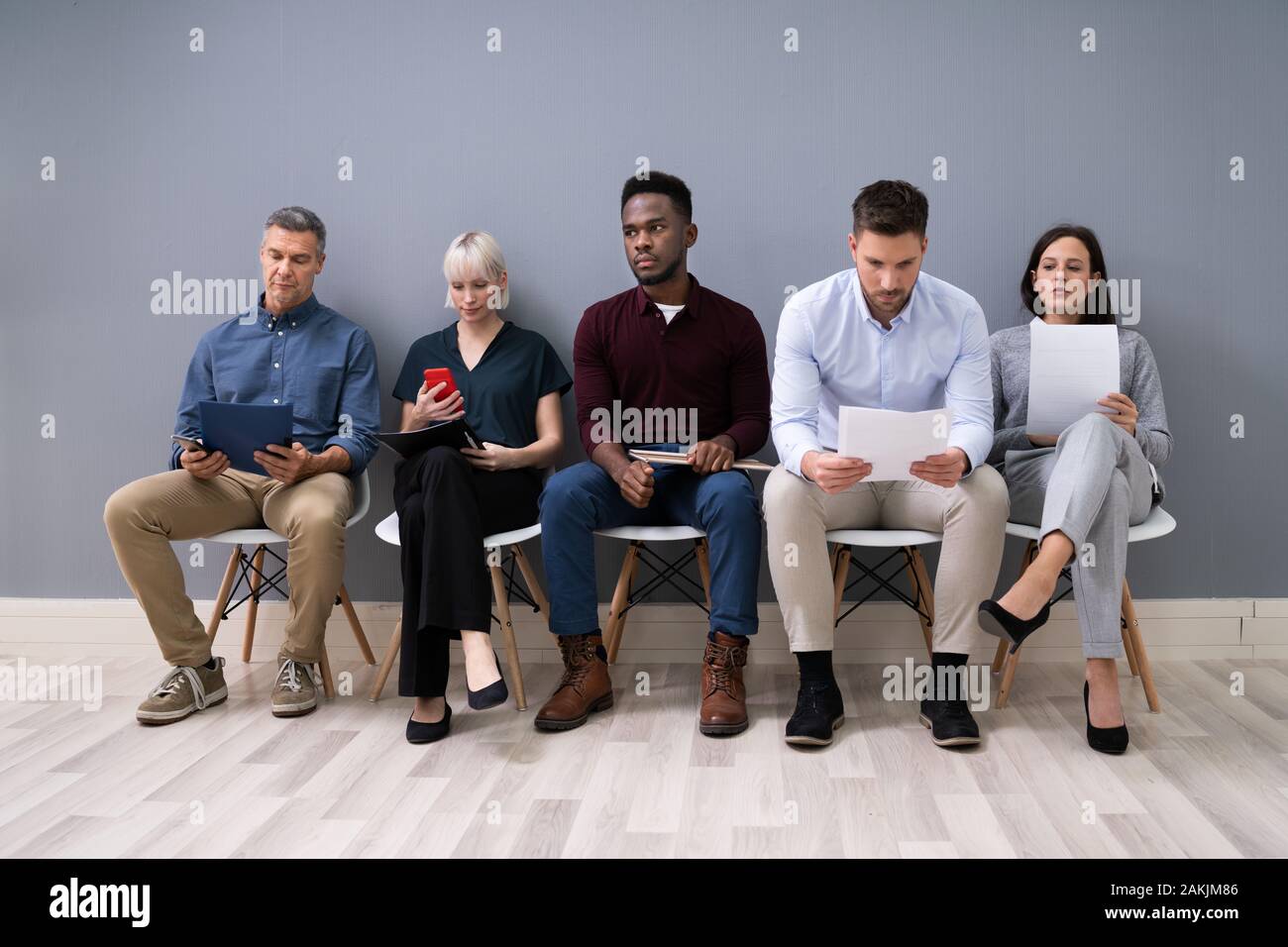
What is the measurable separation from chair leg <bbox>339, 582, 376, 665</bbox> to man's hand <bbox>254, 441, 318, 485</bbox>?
1.11 feet

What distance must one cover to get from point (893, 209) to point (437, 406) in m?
1.23

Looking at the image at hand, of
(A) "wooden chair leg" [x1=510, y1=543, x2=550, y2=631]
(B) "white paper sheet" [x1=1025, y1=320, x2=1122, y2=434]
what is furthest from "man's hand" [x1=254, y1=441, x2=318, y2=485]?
(B) "white paper sheet" [x1=1025, y1=320, x2=1122, y2=434]

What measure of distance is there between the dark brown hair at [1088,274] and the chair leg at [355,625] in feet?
6.83

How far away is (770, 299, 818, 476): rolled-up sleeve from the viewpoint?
2.49 m

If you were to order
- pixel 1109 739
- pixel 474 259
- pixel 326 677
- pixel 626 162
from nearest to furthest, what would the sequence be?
pixel 1109 739 → pixel 326 677 → pixel 474 259 → pixel 626 162

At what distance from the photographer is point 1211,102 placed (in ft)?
9.48

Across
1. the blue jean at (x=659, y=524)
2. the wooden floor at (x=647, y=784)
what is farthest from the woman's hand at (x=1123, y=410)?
the blue jean at (x=659, y=524)

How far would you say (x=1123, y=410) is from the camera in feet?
8.48

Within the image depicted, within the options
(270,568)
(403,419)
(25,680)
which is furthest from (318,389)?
(25,680)

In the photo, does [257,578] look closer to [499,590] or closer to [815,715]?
[499,590]

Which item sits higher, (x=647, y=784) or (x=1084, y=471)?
(x=1084, y=471)

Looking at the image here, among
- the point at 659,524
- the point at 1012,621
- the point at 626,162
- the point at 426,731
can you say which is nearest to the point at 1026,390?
the point at 1012,621

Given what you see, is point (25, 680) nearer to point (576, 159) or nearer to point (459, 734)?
point (459, 734)

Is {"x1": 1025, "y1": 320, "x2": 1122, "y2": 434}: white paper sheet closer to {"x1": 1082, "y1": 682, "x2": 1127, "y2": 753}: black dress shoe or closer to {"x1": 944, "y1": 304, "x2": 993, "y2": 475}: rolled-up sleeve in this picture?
{"x1": 944, "y1": 304, "x2": 993, "y2": 475}: rolled-up sleeve
